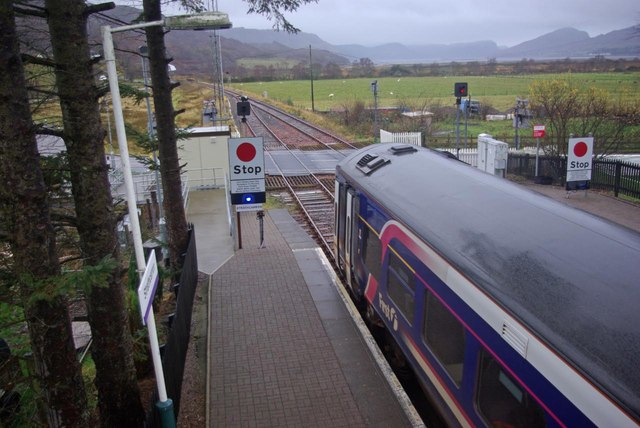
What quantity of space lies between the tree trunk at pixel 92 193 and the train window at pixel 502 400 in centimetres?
355

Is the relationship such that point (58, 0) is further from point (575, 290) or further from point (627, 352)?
point (627, 352)

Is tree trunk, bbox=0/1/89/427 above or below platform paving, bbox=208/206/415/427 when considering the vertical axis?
above

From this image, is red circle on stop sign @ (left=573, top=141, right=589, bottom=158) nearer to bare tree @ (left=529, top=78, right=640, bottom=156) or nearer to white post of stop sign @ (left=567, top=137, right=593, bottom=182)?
white post of stop sign @ (left=567, top=137, right=593, bottom=182)

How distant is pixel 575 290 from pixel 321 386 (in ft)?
14.8

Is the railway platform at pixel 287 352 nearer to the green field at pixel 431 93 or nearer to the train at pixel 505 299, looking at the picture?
the train at pixel 505 299

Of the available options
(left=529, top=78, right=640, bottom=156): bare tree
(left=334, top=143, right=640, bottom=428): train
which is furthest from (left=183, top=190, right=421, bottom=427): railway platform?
(left=529, top=78, right=640, bottom=156): bare tree

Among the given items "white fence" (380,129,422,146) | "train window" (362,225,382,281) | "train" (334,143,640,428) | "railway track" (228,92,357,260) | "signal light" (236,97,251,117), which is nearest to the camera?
"train" (334,143,640,428)

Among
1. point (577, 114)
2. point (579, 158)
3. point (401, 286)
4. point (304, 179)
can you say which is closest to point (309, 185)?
point (304, 179)

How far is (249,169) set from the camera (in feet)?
45.3

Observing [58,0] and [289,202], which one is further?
[289,202]

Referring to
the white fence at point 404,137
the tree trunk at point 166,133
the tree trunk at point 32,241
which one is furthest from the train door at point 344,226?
the white fence at point 404,137

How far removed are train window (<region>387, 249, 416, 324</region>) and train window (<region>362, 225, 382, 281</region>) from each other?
0.61 metres

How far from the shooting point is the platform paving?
24.5ft

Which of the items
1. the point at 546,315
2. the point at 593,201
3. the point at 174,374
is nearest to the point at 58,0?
the point at 174,374
